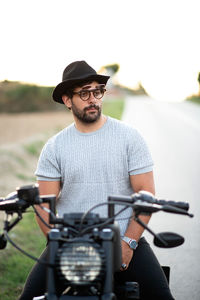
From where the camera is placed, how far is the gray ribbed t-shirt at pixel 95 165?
2.82 metres

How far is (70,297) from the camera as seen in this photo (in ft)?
6.05

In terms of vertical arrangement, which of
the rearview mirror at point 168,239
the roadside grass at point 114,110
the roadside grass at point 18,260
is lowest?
the roadside grass at point 18,260

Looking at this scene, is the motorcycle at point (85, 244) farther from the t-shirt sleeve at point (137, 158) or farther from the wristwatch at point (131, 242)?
the t-shirt sleeve at point (137, 158)

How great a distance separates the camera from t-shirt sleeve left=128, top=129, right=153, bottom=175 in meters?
2.85

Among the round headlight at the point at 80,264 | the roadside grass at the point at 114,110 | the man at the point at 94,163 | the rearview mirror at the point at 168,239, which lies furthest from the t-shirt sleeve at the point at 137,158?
the roadside grass at the point at 114,110

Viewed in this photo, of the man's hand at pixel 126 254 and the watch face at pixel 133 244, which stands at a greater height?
the watch face at pixel 133 244

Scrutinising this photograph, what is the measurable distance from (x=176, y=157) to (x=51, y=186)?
7218mm

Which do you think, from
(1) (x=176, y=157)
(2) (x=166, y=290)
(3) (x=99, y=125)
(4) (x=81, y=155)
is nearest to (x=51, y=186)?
(4) (x=81, y=155)

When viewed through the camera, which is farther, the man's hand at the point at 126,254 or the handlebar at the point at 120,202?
the man's hand at the point at 126,254

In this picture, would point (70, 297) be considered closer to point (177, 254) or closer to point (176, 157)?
point (177, 254)

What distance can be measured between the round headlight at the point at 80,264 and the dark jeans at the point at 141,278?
0.86 m

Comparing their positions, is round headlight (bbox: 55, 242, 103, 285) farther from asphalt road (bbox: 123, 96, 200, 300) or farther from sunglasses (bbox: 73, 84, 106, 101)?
asphalt road (bbox: 123, 96, 200, 300)

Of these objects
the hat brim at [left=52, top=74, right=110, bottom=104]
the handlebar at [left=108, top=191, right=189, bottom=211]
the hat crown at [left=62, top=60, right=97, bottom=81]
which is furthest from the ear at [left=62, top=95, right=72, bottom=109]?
the handlebar at [left=108, top=191, right=189, bottom=211]

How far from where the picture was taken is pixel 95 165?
2850 millimetres
